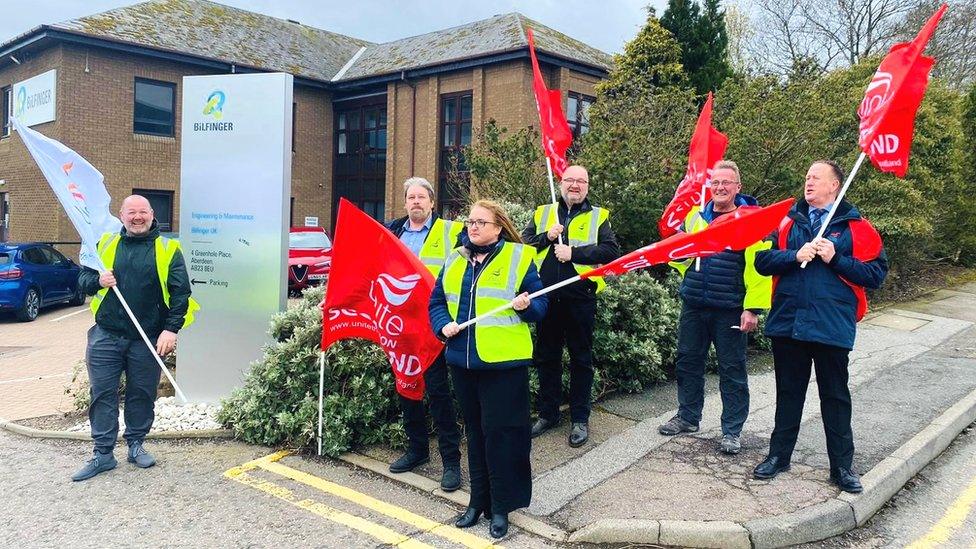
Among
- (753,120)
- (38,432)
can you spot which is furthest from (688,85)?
(38,432)

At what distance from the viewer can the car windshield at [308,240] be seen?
16306 millimetres

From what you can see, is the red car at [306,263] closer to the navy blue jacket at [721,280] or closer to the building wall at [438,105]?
the building wall at [438,105]

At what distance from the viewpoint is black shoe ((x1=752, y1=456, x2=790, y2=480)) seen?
4.76 m

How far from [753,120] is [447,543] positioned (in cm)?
792

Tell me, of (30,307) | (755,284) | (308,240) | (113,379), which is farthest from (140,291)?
(30,307)

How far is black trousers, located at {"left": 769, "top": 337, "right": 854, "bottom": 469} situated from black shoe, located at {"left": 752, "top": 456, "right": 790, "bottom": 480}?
0.06 metres

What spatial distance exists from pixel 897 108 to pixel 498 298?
289 centimetres

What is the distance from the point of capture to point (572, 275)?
530 centimetres

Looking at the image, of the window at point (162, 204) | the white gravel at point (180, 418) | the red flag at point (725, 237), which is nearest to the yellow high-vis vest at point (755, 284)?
the red flag at point (725, 237)

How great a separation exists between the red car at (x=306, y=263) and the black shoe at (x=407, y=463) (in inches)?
389

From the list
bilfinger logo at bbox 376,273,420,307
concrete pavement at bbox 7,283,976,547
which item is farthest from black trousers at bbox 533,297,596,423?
bilfinger logo at bbox 376,273,420,307

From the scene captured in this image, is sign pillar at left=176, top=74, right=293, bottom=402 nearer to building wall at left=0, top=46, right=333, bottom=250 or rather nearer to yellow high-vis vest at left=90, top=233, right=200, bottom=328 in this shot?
yellow high-vis vest at left=90, top=233, right=200, bottom=328

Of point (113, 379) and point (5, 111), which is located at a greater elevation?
point (5, 111)

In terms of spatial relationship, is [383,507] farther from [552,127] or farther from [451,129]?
[451,129]
